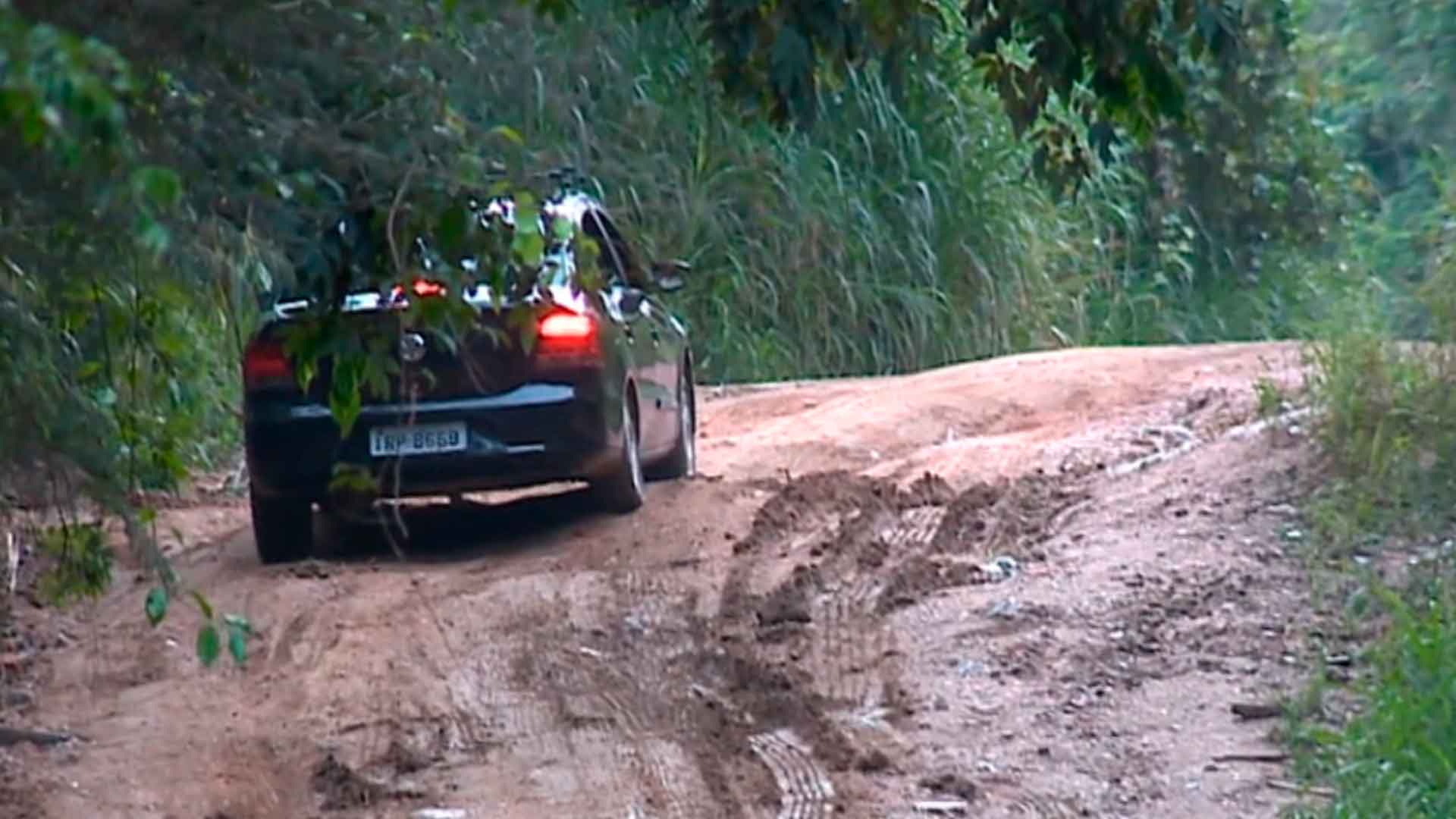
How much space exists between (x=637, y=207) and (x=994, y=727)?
901cm

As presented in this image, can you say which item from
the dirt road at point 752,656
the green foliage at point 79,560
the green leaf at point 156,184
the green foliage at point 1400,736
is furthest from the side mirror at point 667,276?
the green leaf at point 156,184

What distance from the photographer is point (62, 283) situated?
6203 mm

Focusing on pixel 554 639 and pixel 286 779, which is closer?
pixel 286 779

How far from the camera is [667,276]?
11.8 meters

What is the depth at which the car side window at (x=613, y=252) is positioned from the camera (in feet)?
33.9

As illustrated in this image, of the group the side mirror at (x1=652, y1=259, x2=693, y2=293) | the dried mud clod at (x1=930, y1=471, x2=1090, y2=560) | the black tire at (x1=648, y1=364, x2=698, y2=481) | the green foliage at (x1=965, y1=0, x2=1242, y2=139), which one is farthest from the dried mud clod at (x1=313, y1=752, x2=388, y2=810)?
the black tire at (x1=648, y1=364, x2=698, y2=481)

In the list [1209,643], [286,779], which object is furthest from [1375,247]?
[286,779]

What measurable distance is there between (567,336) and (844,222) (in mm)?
10318

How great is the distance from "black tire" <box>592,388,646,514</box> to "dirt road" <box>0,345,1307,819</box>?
11 centimetres

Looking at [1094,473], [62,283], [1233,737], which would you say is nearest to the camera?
[62,283]

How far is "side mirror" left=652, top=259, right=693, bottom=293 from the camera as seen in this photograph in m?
11.6

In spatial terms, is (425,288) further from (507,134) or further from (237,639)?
(237,639)

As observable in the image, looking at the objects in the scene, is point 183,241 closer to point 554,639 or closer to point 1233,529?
point 554,639

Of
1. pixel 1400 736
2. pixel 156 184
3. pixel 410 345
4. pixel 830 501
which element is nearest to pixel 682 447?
pixel 830 501
